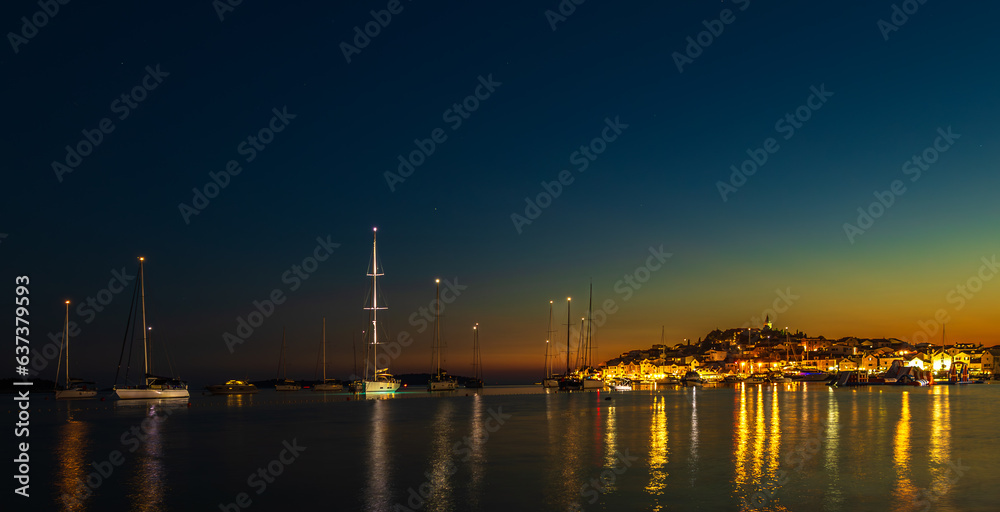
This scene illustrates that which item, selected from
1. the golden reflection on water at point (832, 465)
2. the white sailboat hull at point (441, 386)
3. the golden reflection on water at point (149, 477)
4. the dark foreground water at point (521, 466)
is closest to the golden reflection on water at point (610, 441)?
the dark foreground water at point (521, 466)

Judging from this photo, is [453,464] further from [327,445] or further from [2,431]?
[2,431]

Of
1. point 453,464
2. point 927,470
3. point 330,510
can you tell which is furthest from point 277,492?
point 927,470

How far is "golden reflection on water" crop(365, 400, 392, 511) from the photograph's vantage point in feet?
55.2

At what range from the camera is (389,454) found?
25.6 metres

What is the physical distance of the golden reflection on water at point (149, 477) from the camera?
56.0ft

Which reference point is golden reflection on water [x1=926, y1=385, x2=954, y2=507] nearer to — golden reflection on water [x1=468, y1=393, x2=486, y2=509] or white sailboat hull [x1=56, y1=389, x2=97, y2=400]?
golden reflection on water [x1=468, y1=393, x2=486, y2=509]

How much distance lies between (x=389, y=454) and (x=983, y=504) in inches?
695

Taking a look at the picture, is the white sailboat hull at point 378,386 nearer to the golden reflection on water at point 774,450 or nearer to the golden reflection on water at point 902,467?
the golden reflection on water at point 774,450

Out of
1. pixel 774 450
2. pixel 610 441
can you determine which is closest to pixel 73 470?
pixel 610 441

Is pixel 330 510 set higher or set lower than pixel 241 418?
higher

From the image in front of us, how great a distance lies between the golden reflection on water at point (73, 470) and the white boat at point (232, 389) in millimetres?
75172

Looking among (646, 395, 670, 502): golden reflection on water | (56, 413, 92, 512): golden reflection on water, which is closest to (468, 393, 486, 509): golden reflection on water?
(646, 395, 670, 502): golden reflection on water

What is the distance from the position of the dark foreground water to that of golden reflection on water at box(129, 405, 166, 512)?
0.07 m

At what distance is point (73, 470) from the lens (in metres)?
22.2
